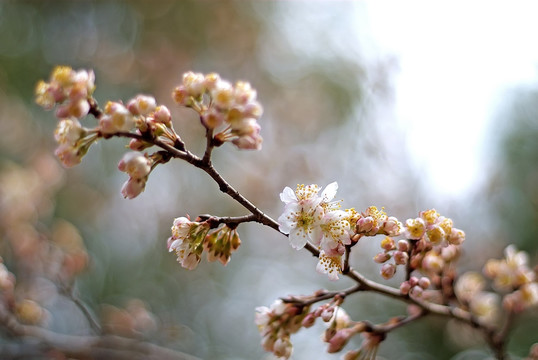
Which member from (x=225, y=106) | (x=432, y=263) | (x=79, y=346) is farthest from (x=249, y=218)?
(x=79, y=346)

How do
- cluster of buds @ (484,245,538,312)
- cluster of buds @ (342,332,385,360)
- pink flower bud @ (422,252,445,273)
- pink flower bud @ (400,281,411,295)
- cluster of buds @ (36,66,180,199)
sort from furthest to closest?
cluster of buds @ (484,245,538,312), pink flower bud @ (422,252,445,273), cluster of buds @ (342,332,385,360), pink flower bud @ (400,281,411,295), cluster of buds @ (36,66,180,199)

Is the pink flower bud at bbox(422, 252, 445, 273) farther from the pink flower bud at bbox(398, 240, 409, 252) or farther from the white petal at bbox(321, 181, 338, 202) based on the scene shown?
the white petal at bbox(321, 181, 338, 202)

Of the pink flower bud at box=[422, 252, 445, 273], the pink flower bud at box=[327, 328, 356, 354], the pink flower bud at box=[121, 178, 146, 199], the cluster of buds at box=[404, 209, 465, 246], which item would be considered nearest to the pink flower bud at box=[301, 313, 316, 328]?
the pink flower bud at box=[327, 328, 356, 354]

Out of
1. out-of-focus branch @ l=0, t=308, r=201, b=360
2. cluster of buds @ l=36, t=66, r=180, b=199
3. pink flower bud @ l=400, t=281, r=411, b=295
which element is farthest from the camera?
out-of-focus branch @ l=0, t=308, r=201, b=360

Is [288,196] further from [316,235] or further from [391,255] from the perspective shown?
[391,255]

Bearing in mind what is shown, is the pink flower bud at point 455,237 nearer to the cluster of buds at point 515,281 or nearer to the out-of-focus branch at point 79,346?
the cluster of buds at point 515,281

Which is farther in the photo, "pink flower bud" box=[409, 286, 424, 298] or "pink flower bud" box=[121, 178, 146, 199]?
"pink flower bud" box=[409, 286, 424, 298]

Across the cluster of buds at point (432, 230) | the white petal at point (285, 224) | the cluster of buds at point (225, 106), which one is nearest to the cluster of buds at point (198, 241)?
the white petal at point (285, 224)
